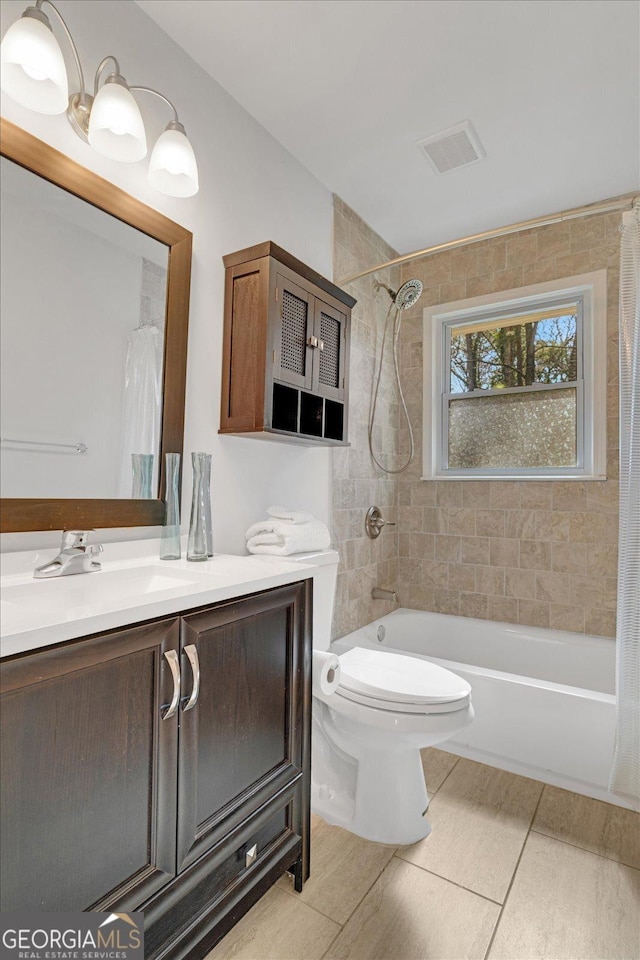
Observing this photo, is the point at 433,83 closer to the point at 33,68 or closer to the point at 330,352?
the point at 330,352

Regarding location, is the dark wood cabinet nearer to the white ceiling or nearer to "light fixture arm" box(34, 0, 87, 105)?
"light fixture arm" box(34, 0, 87, 105)

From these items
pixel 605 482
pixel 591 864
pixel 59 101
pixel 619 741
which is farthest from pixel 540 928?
pixel 59 101

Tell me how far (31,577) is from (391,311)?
2.38 m

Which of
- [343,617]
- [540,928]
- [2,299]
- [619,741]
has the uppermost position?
[2,299]

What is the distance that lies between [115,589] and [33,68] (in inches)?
47.9

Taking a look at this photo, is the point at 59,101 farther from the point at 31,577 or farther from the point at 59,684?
the point at 59,684

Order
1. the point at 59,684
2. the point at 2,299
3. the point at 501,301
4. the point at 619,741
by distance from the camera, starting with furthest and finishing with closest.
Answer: the point at 501,301 → the point at 619,741 → the point at 2,299 → the point at 59,684

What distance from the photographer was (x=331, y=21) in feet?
5.06

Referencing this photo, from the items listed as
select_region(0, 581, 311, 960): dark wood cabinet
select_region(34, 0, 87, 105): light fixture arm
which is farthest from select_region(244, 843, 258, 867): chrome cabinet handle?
select_region(34, 0, 87, 105): light fixture arm

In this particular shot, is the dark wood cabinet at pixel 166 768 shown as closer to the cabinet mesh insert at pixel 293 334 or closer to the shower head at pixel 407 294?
the cabinet mesh insert at pixel 293 334

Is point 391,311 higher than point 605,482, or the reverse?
point 391,311

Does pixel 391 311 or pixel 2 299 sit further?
pixel 391 311

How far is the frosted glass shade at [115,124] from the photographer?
4.07ft

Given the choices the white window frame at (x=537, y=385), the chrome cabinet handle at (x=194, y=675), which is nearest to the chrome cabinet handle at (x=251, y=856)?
the chrome cabinet handle at (x=194, y=675)
